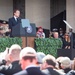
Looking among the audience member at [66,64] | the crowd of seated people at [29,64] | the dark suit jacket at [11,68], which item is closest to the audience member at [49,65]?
the crowd of seated people at [29,64]

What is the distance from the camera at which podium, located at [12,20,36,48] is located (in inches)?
458

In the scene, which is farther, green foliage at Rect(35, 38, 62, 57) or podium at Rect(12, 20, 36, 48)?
green foliage at Rect(35, 38, 62, 57)

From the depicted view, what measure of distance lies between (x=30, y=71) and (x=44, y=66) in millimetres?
609

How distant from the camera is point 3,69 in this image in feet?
14.0

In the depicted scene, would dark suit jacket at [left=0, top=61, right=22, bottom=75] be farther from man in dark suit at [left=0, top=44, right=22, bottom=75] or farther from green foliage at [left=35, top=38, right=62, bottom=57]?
green foliage at [left=35, top=38, right=62, bottom=57]

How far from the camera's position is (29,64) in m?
3.81

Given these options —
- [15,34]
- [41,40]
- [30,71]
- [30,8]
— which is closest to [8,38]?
[15,34]

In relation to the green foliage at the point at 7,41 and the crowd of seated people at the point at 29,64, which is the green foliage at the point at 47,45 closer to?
the green foliage at the point at 7,41

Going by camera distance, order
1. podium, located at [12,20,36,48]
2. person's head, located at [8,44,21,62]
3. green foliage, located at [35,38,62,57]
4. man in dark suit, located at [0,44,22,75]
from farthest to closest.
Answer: green foliage, located at [35,38,62,57], podium, located at [12,20,36,48], person's head, located at [8,44,21,62], man in dark suit, located at [0,44,22,75]

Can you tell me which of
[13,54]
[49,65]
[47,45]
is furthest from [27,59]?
[47,45]

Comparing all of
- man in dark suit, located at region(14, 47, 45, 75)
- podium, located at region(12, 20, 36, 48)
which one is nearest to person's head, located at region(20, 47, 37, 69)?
man in dark suit, located at region(14, 47, 45, 75)

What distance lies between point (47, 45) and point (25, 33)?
1148 millimetres

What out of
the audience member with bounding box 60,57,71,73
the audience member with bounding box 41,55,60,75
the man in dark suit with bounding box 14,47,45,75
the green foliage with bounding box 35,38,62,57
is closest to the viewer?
the man in dark suit with bounding box 14,47,45,75

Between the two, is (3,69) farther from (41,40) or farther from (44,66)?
(41,40)
